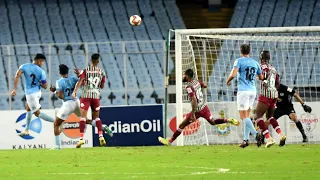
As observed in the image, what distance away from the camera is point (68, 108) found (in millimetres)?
19266

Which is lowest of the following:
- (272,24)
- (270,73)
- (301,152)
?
(301,152)

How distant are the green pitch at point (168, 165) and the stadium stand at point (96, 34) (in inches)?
461

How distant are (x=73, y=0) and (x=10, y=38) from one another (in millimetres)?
3890

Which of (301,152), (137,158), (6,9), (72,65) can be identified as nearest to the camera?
(137,158)

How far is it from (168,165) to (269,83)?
5.47 m

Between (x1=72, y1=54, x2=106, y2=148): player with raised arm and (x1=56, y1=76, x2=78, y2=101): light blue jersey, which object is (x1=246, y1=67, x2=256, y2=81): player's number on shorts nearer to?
(x1=72, y1=54, x2=106, y2=148): player with raised arm

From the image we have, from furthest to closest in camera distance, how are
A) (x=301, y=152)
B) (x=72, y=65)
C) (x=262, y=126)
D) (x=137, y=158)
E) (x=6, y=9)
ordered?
(x=6, y=9), (x=72, y=65), (x=262, y=126), (x=301, y=152), (x=137, y=158)

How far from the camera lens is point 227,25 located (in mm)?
33656

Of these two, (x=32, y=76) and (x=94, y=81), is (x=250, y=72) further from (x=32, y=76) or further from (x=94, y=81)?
(x=32, y=76)

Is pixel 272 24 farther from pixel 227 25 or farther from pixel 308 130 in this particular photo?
Answer: pixel 308 130

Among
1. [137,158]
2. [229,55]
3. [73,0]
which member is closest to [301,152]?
[137,158]

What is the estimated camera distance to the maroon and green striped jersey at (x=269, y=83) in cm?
1761

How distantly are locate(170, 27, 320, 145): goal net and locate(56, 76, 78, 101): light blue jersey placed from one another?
8.67 ft

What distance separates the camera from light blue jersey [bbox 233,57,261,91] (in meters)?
17.2
